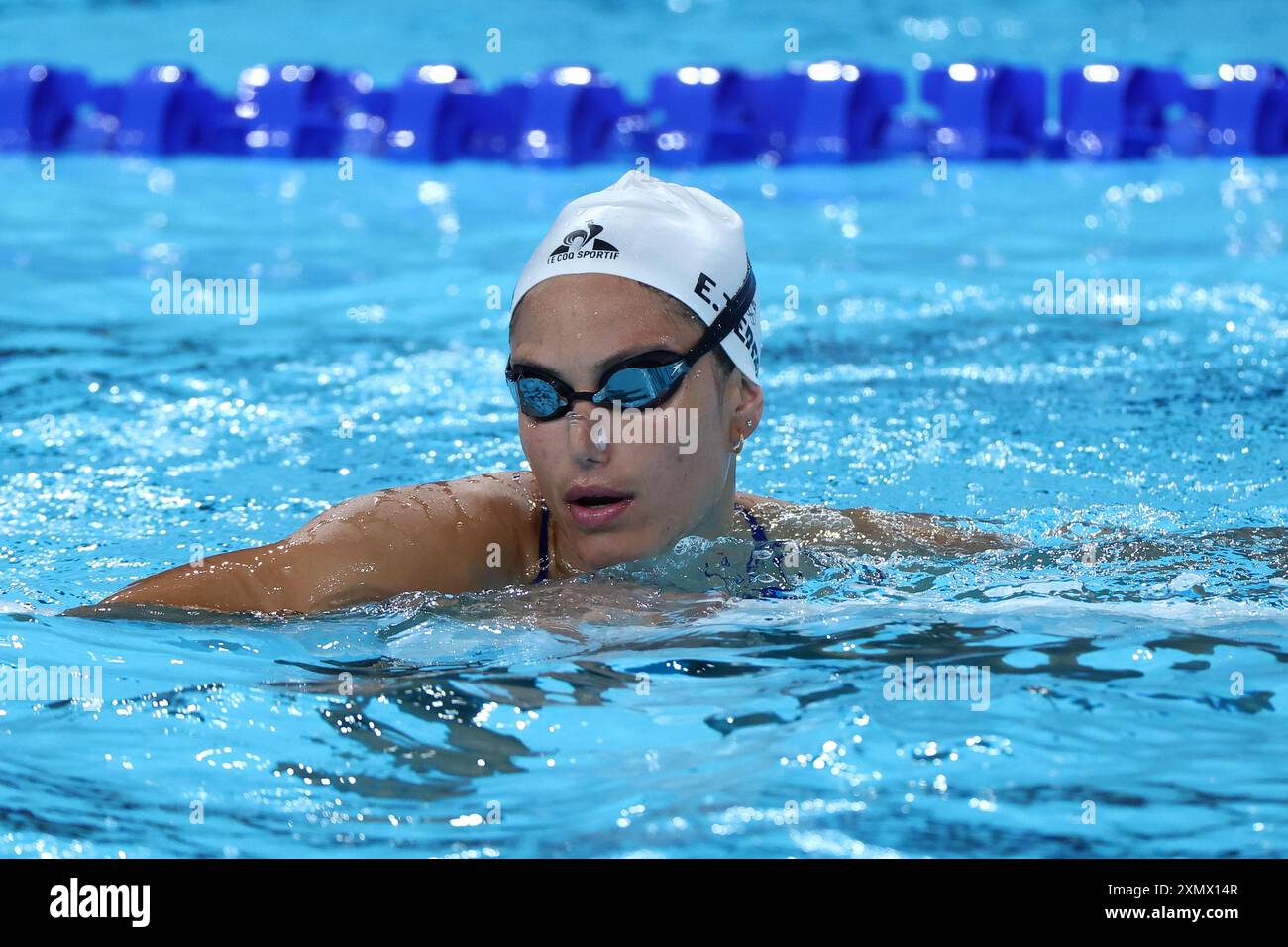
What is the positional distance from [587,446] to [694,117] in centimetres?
737

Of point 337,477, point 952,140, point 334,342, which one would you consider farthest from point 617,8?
point 337,477

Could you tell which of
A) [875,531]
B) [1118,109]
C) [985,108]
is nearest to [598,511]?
[875,531]

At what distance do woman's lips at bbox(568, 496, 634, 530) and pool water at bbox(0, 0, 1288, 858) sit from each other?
0.54 ft

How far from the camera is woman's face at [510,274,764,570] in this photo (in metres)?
3.02

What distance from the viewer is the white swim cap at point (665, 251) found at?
3.17 meters

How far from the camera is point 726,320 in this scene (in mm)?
3305

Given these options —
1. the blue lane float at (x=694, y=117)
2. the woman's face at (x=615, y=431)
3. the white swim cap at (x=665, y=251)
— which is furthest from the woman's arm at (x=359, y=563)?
the blue lane float at (x=694, y=117)

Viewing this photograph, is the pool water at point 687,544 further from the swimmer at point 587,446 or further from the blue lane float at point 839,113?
the blue lane float at point 839,113

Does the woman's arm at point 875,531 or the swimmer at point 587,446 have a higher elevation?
the swimmer at point 587,446

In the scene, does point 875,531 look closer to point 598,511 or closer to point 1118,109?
point 598,511

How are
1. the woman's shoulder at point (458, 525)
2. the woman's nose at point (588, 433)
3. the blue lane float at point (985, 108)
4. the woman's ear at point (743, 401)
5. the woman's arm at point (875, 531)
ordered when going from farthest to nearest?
the blue lane float at point (985, 108), the woman's arm at point (875, 531), the woman's ear at point (743, 401), the woman's shoulder at point (458, 525), the woman's nose at point (588, 433)
